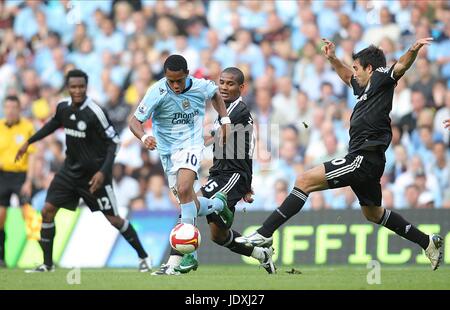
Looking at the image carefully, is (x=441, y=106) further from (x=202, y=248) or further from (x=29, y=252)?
(x=29, y=252)

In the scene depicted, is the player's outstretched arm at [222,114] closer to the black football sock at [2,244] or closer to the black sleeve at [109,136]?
the black sleeve at [109,136]

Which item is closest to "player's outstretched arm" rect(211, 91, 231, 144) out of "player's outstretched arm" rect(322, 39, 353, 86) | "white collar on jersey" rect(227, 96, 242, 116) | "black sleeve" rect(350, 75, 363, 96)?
"white collar on jersey" rect(227, 96, 242, 116)

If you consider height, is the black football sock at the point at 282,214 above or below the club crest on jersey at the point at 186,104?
below

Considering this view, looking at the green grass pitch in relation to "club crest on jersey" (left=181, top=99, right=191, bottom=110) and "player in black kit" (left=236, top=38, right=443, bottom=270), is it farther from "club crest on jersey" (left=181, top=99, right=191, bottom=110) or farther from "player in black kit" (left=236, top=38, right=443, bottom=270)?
"club crest on jersey" (left=181, top=99, right=191, bottom=110)

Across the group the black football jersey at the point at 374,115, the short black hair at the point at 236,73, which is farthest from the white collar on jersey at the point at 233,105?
the black football jersey at the point at 374,115

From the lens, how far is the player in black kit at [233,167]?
40.8 feet

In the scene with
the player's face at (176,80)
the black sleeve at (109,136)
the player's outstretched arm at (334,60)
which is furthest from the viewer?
the black sleeve at (109,136)

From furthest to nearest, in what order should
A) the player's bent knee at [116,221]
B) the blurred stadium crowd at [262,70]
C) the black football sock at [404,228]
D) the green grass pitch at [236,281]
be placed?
the blurred stadium crowd at [262,70]
the player's bent knee at [116,221]
the black football sock at [404,228]
the green grass pitch at [236,281]

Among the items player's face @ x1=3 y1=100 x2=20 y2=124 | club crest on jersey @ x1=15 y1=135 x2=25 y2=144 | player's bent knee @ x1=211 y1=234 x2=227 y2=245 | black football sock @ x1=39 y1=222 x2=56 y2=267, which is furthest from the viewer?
club crest on jersey @ x1=15 y1=135 x2=25 y2=144

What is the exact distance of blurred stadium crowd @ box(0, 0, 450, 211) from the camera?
17844 mm

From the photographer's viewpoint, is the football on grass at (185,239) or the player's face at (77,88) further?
the player's face at (77,88)

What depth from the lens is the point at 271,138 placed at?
1841 cm

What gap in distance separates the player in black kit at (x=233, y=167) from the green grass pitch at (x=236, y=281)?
0.38 m

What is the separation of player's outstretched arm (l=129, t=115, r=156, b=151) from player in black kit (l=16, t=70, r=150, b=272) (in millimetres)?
2138
